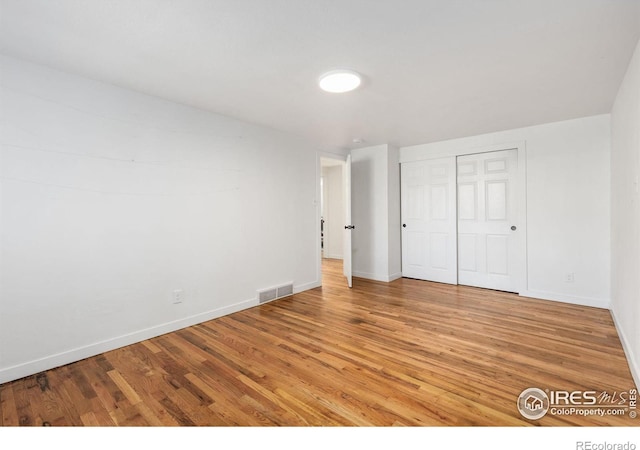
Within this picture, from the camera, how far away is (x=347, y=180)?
486 centimetres

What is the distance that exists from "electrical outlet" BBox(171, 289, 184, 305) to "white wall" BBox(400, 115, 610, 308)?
14.5ft

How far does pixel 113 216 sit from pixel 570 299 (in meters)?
5.26

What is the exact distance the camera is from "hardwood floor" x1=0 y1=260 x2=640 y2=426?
1.77 meters

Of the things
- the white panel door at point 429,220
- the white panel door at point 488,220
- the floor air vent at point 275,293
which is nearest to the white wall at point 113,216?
the floor air vent at point 275,293

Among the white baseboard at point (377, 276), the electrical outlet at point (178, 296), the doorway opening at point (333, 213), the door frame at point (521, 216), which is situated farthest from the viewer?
the doorway opening at point (333, 213)

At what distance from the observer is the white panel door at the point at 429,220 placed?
193 inches

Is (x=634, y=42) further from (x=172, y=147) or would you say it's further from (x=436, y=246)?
(x=172, y=147)

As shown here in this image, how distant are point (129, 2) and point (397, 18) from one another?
150 cm

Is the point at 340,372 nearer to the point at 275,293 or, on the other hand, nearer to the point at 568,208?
the point at 275,293

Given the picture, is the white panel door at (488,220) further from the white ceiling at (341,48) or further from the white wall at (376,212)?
the white ceiling at (341,48)

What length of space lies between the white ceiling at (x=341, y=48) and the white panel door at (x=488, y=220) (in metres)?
1.28

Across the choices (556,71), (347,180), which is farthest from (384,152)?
(556,71)

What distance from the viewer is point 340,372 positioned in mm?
2244

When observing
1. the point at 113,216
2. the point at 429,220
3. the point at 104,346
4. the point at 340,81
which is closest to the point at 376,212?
the point at 429,220
